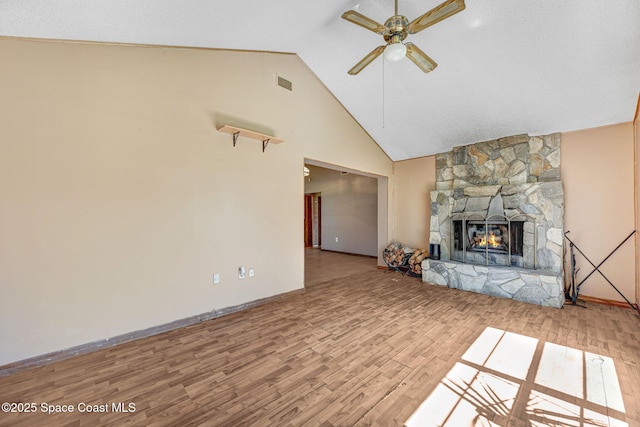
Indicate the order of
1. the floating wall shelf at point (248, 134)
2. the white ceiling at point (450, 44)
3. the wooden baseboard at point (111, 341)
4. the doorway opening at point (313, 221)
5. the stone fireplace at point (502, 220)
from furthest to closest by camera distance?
the doorway opening at point (313, 221) < the stone fireplace at point (502, 220) < the floating wall shelf at point (248, 134) < the white ceiling at point (450, 44) < the wooden baseboard at point (111, 341)

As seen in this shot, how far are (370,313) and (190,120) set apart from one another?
321 centimetres

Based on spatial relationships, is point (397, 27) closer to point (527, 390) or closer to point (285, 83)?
point (285, 83)

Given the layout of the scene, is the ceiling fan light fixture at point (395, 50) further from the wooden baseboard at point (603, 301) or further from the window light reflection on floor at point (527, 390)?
the wooden baseboard at point (603, 301)

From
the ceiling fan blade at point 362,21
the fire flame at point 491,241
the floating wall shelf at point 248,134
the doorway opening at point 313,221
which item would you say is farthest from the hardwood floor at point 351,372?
the doorway opening at point 313,221

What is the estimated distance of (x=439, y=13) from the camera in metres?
2.06

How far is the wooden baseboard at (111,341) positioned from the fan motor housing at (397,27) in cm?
348

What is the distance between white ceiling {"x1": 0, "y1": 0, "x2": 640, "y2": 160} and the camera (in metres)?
2.19

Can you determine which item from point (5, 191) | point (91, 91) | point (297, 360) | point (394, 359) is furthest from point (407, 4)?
point (5, 191)

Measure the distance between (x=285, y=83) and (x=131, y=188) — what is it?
102 inches

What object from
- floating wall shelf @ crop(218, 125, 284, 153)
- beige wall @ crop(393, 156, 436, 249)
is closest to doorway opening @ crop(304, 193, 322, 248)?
beige wall @ crop(393, 156, 436, 249)

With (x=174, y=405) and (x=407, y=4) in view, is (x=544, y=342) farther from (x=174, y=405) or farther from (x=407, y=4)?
(x=407, y=4)

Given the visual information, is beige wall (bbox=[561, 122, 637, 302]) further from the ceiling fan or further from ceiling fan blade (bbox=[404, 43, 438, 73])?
the ceiling fan

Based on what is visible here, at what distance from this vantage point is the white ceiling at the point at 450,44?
2.19m

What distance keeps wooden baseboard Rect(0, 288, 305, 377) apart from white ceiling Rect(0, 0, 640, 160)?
2.64 metres
